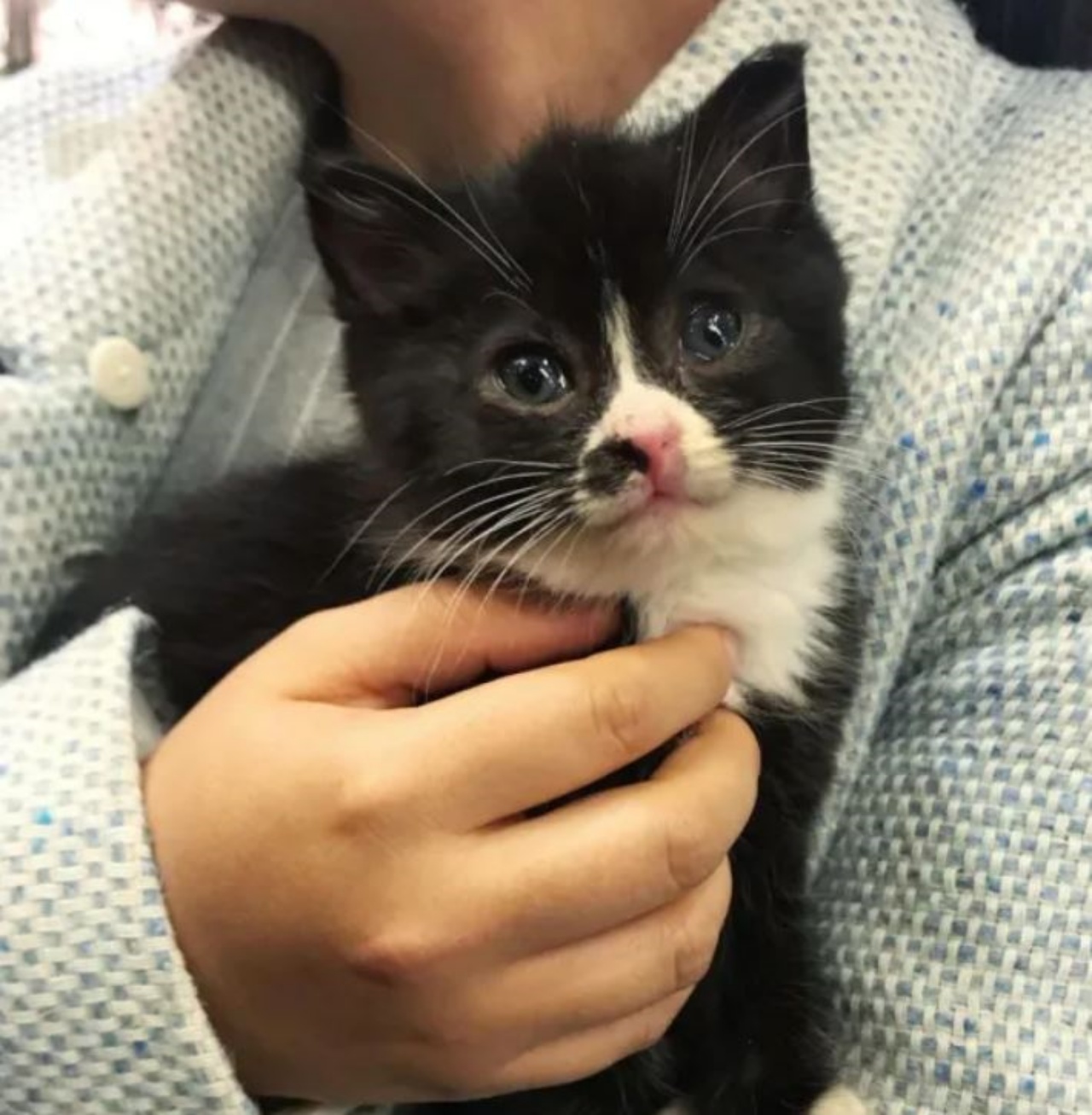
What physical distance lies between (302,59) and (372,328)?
19.3 inches

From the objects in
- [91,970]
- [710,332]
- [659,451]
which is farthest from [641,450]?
[91,970]

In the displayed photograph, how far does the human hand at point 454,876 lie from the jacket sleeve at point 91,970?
0.03 m

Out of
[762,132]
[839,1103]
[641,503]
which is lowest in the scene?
[839,1103]

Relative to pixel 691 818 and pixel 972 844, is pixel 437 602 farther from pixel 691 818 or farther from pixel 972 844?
pixel 972 844

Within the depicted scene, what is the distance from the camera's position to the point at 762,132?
95 cm

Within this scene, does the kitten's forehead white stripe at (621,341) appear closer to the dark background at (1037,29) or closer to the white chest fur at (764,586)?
the white chest fur at (764,586)

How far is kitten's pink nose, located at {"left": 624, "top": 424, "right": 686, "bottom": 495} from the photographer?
0.80m

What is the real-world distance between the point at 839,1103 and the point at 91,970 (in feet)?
1.65

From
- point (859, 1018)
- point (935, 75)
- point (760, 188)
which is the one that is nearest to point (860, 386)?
point (760, 188)

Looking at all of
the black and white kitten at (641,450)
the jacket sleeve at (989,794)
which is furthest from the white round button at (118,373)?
the jacket sleeve at (989,794)

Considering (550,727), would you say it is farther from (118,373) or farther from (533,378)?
(118,373)

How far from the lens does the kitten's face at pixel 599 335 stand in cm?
83

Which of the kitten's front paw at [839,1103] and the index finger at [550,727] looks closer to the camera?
the index finger at [550,727]

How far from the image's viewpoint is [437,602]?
891 mm
